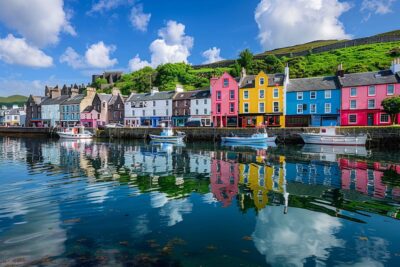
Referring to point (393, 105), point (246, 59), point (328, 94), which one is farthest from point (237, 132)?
point (246, 59)

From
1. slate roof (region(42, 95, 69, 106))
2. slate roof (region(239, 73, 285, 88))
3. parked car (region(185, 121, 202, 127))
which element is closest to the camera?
slate roof (region(239, 73, 285, 88))

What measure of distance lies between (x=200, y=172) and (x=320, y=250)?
12929 mm

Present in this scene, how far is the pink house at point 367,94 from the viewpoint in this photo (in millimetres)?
47812

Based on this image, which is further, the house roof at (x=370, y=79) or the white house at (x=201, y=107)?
the white house at (x=201, y=107)

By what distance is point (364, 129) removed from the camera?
139ft

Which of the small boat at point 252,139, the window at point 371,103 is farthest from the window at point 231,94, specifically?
the window at point 371,103

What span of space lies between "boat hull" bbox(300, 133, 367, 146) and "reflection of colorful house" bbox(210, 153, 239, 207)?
2511cm

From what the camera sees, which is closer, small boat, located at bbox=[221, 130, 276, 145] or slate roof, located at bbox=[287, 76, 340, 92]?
small boat, located at bbox=[221, 130, 276, 145]

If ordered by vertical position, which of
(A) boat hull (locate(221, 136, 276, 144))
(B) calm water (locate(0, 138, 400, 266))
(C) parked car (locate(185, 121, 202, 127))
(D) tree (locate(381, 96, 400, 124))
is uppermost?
(D) tree (locate(381, 96, 400, 124))

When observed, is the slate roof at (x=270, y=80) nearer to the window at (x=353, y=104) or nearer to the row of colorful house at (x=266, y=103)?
the row of colorful house at (x=266, y=103)

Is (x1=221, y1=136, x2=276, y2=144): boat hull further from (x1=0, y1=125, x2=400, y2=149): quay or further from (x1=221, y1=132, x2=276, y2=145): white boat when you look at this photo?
(x1=0, y1=125, x2=400, y2=149): quay

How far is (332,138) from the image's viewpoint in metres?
42.6

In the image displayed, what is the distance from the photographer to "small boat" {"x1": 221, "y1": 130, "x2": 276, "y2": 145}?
1766 inches

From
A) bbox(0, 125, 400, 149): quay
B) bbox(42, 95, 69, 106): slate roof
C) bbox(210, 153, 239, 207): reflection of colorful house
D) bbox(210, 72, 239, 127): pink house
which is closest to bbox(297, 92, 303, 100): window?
bbox(0, 125, 400, 149): quay
